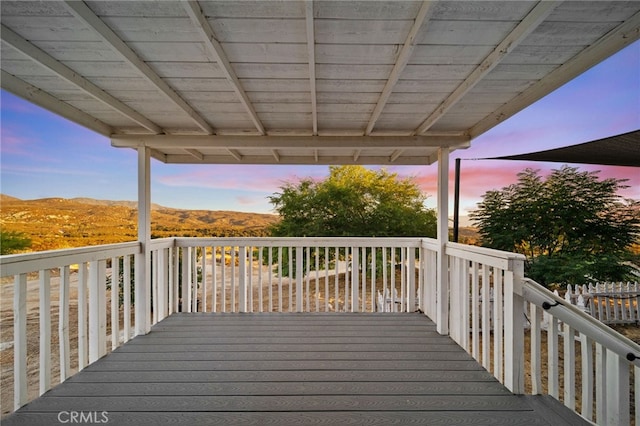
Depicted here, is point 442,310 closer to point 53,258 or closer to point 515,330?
point 515,330

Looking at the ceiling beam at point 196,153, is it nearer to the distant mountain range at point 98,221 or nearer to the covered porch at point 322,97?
the covered porch at point 322,97

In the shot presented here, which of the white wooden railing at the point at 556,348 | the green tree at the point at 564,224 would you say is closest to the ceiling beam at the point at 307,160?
the white wooden railing at the point at 556,348

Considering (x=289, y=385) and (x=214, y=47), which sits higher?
(x=214, y=47)

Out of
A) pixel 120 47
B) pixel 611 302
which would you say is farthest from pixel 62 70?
pixel 611 302

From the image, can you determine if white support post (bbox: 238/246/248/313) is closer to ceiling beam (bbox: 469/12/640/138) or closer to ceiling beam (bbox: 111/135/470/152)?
ceiling beam (bbox: 111/135/470/152)

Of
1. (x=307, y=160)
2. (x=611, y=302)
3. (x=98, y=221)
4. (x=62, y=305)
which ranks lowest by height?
(x=611, y=302)

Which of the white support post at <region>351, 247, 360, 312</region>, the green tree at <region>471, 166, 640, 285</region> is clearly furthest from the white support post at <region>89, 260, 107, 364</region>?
the green tree at <region>471, 166, 640, 285</region>

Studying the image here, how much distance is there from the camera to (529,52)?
183 cm

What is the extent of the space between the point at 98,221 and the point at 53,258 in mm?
4987

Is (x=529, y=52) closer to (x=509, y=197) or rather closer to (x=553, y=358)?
(x=553, y=358)

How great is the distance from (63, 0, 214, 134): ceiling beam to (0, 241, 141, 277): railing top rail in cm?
146

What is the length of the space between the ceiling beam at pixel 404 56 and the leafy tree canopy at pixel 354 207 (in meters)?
4.96

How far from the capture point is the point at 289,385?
7.18ft

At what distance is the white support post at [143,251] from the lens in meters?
3.25
